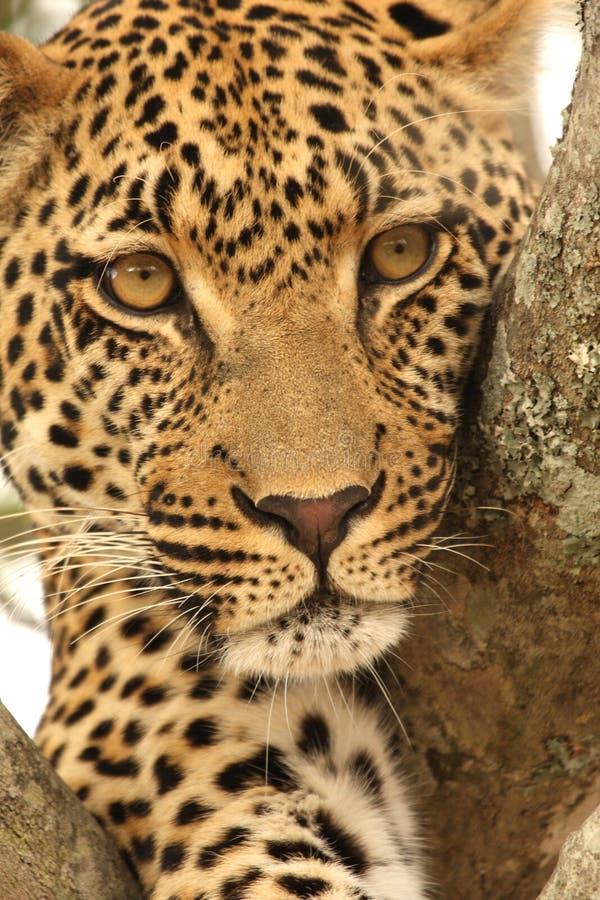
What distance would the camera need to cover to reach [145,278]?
4.03 meters

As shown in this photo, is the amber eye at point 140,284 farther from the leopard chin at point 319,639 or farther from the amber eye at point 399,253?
the leopard chin at point 319,639

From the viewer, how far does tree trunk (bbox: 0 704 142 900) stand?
3.23m

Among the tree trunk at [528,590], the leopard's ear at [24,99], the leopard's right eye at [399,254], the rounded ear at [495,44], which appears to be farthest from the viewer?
the rounded ear at [495,44]

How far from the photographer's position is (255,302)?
12.5ft

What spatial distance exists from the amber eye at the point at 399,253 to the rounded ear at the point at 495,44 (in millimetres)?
703

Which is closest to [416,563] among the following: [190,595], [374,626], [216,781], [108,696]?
[374,626]

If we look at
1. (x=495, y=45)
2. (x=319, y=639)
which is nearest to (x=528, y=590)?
(x=319, y=639)

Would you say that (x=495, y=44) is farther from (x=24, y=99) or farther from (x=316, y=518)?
(x=316, y=518)

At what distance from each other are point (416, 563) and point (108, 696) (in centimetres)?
116

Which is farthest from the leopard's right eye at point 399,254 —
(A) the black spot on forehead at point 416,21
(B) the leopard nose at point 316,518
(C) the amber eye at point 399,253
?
(A) the black spot on forehead at point 416,21

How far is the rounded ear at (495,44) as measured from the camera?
4.33 metres

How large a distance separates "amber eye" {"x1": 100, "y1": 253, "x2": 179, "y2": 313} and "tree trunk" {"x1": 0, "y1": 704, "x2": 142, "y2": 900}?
1.35 metres

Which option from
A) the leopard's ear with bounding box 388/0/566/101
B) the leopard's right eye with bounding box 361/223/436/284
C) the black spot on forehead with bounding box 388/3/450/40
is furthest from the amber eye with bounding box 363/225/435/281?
the black spot on forehead with bounding box 388/3/450/40

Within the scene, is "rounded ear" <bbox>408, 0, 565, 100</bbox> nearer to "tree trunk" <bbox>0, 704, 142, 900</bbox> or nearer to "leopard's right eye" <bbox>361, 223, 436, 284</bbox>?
"leopard's right eye" <bbox>361, 223, 436, 284</bbox>
